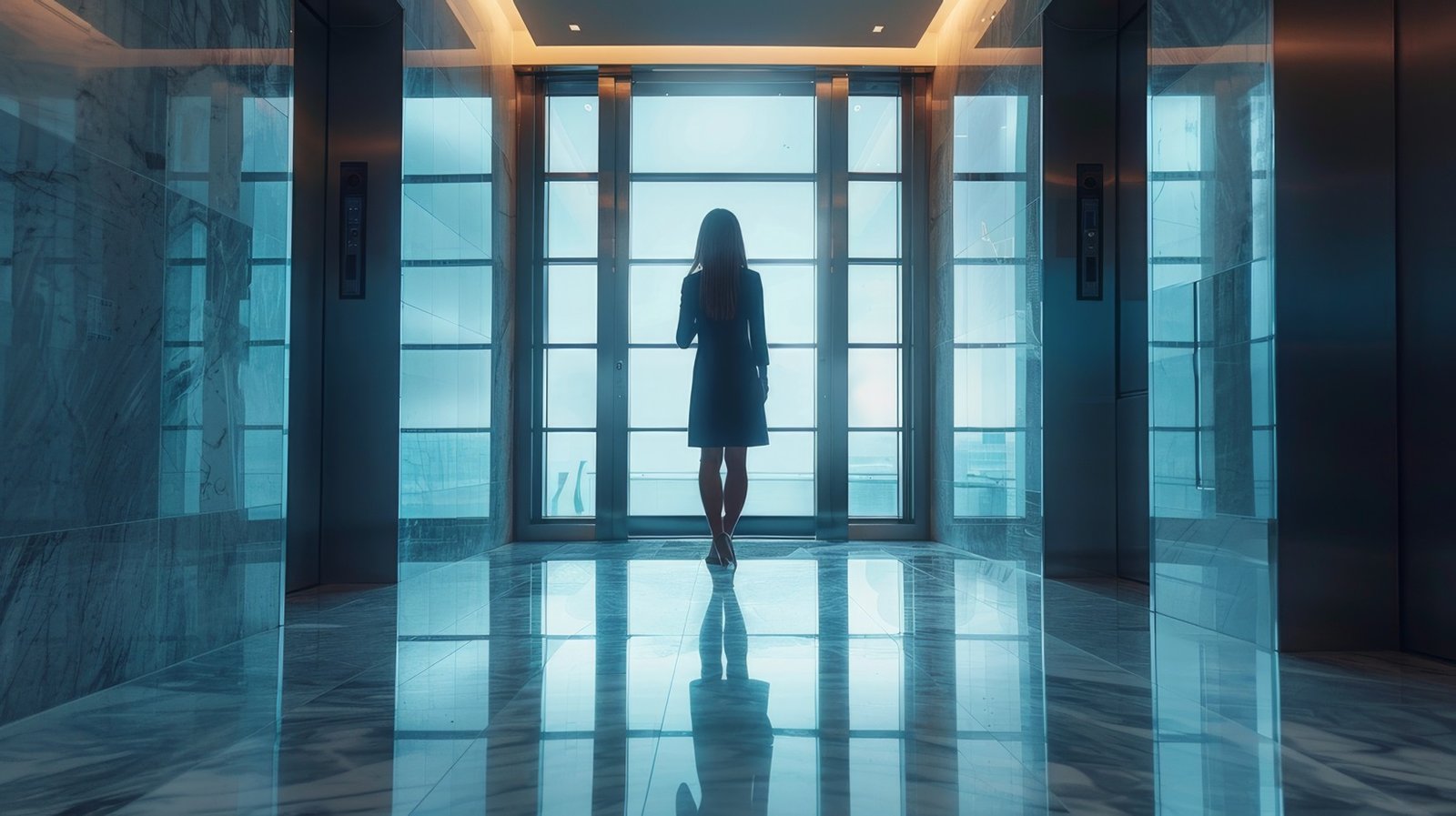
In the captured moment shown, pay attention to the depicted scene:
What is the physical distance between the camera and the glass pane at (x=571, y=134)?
7.12 meters

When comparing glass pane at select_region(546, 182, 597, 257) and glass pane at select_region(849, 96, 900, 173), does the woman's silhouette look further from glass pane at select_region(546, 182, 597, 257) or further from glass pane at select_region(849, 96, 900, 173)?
glass pane at select_region(849, 96, 900, 173)

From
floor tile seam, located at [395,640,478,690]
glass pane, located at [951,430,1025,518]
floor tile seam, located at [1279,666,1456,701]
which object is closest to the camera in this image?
floor tile seam, located at [1279,666,1456,701]

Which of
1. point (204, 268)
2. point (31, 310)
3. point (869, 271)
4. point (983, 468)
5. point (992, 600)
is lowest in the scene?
point (992, 600)

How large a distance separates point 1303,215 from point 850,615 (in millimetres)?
1853

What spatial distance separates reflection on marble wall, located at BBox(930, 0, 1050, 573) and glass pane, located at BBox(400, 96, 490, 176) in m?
2.84

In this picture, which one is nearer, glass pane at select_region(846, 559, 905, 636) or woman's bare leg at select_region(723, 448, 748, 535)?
glass pane at select_region(846, 559, 905, 636)

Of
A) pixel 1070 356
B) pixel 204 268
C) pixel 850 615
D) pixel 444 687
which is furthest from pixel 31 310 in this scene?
pixel 1070 356

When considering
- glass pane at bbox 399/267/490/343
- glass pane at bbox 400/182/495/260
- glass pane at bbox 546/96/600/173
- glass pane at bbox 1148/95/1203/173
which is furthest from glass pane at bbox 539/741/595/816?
glass pane at bbox 546/96/600/173

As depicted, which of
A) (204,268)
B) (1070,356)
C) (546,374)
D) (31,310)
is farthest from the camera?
(546,374)

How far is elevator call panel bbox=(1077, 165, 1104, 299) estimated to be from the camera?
4785 mm

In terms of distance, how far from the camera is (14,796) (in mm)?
1624

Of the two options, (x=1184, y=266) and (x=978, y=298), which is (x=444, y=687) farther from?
(x=978, y=298)

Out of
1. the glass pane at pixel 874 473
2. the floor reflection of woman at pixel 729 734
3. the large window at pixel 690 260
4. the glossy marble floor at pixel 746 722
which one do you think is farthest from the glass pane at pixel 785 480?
the floor reflection of woman at pixel 729 734

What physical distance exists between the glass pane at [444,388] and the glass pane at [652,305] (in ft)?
4.08
